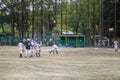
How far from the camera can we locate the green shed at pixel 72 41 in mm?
70375

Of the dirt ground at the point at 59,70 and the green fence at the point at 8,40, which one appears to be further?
the green fence at the point at 8,40

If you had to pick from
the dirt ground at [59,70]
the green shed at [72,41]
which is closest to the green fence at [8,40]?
the green shed at [72,41]

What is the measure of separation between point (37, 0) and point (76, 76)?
69.1 meters

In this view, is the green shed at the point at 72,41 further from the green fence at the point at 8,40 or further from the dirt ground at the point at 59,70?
the dirt ground at the point at 59,70

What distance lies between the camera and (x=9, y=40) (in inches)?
3068

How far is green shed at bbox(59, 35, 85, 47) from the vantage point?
7038cm

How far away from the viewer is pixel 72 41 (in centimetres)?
7112

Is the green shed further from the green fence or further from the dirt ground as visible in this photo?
the dirt ground

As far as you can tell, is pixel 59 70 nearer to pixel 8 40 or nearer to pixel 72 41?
pixel 72 41

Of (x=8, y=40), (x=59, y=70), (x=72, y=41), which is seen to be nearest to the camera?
(x=59, y=70)

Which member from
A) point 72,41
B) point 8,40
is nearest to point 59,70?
point 72,41

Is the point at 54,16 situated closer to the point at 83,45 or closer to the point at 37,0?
the point at 37,0

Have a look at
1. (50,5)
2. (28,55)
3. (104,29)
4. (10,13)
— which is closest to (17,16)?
(10,13)

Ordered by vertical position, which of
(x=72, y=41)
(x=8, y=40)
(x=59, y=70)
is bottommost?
(x=59, y=70)
